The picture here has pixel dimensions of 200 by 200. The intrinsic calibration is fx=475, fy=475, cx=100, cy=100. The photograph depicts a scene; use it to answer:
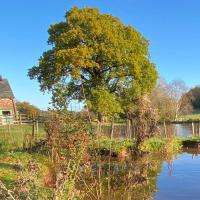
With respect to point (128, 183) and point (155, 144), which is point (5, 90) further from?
point (128, 183)

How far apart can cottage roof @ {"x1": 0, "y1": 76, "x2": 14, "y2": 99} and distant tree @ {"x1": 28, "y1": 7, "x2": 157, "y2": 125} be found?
15.8m

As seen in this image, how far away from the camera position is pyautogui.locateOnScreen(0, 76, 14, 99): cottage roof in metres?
55.5

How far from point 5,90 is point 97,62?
2015 cm

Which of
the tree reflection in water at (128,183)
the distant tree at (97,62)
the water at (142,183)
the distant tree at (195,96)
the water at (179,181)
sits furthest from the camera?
the distant tree at (195,96)

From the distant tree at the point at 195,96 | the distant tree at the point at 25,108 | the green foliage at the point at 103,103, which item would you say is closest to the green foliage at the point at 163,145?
the green foliage at the point at 103,103

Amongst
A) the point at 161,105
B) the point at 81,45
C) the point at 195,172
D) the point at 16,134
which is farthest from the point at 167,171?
the point at 161,105

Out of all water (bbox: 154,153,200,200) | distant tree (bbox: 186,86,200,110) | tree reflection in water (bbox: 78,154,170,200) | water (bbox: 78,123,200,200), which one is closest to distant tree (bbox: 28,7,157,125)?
water (bbox: 154,153,200,200)

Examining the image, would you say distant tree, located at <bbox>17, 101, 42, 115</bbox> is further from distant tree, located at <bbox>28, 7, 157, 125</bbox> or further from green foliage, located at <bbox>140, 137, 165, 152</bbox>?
green foliage, located at <bbox>140, 137, 165, 152</bbox>

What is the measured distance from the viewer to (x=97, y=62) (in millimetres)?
39438

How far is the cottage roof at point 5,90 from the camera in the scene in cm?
5547

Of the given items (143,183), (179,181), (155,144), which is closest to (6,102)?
(155,144)

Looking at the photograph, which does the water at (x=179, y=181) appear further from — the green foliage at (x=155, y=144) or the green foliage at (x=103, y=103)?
the green foliage at (x=103, y=103)

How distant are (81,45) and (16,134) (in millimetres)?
12343

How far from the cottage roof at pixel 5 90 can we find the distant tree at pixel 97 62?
15.8 metres
